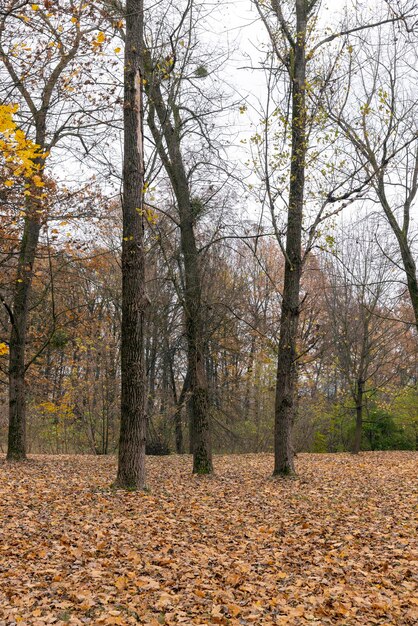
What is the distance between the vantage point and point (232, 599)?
4.68 m

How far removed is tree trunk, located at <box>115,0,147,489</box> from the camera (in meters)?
8.42

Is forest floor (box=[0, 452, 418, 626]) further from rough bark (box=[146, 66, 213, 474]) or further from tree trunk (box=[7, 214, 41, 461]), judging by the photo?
tree trunk (box=[7, 214, 41, 461])

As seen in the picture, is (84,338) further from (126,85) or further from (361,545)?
(361,545)

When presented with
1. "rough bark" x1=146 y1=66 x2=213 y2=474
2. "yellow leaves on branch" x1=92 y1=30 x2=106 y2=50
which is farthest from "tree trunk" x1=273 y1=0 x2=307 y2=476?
"yellow leaves on branch" x1=92 y1=30 x2=106 y2=50

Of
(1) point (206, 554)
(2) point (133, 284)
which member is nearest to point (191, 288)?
(2) point (133, 284)

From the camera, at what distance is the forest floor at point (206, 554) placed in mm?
4418

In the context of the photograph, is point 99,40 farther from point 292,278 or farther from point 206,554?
point 292,278

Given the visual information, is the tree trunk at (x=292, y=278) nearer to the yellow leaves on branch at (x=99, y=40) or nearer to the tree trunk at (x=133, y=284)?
the tree trunk at (x=133, y=284)

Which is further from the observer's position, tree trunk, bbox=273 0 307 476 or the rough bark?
the rough bark

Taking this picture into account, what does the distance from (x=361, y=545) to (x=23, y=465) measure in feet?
25.4

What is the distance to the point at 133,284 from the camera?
8.48m

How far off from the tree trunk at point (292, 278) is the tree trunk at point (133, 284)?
9.81 feet

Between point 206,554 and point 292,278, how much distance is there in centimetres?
586

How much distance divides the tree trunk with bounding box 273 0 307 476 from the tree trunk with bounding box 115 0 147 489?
299 cm
